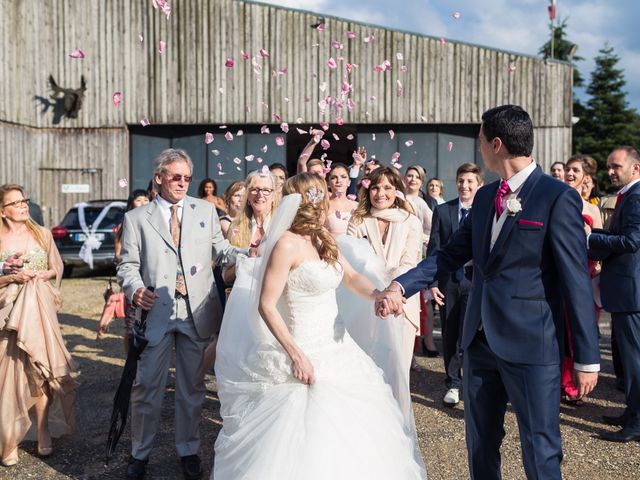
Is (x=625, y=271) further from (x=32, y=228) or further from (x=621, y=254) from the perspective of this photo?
(x=32, y=228)

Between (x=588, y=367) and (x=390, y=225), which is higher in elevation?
(x=390, y=225)

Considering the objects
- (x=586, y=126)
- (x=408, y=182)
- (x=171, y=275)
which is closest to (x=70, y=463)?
(x=171, y=275)

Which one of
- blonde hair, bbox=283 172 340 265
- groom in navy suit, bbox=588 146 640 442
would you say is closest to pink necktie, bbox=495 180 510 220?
blonde hair, bbox=283 172 340 265

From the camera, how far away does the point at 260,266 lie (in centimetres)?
392

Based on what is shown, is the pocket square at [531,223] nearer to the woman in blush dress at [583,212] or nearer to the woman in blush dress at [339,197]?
the woman in blush dress at [583,212]

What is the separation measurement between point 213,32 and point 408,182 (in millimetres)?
12227

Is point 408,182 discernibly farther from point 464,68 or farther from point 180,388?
point 464,68

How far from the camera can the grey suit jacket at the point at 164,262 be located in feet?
15.4

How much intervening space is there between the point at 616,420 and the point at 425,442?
171cm

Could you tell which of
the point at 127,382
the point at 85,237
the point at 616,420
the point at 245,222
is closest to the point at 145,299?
the point at 127,382

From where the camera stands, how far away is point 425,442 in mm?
5277

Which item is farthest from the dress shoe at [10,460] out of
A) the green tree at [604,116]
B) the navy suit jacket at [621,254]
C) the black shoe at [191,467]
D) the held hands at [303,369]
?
the green tree at [604,116]

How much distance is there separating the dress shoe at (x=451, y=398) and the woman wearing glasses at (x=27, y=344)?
324 centimetres

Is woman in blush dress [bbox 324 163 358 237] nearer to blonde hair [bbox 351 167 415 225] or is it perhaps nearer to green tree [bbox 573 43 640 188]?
blonde hair [bbox 351 167 415 225]
